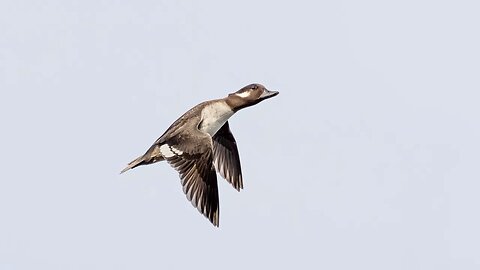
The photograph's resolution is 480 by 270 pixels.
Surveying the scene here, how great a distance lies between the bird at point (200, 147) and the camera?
23.9 m

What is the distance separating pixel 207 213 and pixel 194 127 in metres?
1.69

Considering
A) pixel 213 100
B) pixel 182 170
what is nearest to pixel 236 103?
pixel 213 100

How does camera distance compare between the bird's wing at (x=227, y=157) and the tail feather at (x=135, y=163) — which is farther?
the bird's wing at (x=227, y=157)

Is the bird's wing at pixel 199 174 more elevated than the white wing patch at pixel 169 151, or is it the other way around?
the white wing patch at pixel 169 151

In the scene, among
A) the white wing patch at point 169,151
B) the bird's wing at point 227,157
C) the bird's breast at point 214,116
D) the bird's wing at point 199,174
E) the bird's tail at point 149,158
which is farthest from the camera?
the bird's wing at point 227,157

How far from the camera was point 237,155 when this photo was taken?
27078mm

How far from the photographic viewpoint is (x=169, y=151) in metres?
24.3

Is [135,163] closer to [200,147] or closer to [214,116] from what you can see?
[200,147]

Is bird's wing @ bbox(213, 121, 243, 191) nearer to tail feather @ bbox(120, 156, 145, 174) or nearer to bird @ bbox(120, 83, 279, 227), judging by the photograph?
bird @ bbox(120, 83, 279, 227)

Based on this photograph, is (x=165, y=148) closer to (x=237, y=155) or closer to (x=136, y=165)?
Result: (x=136, y=165)

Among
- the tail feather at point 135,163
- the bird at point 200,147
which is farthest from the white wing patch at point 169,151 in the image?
the tail feather at point 135,163

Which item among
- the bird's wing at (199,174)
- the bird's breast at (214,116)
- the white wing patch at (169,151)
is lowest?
the bird's wing at (199,174)

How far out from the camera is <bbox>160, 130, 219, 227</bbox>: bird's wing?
78.1 ft

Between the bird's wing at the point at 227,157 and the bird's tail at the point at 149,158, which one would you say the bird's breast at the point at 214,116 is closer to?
the bird's tail at the point at 149,158
